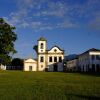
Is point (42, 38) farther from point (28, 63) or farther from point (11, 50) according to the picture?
point (11, 50)

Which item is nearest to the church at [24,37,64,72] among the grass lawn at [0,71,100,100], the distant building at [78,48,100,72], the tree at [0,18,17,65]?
the distant building at [78,48,100,72]

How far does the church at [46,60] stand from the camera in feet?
345

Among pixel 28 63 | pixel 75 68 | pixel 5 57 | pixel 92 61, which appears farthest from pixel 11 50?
pixel 75 68

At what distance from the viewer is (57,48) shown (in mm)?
107000

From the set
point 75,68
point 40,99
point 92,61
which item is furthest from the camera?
point 75,68

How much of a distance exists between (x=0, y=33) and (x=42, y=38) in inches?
1800

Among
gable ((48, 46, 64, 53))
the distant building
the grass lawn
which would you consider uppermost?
gable ((48, 46, 64, 53))

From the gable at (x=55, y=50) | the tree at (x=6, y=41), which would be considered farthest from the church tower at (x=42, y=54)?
the tree at (x=6, y=41)

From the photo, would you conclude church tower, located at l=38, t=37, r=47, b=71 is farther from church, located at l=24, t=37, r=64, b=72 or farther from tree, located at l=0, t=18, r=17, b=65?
tree, located at l=0, t=18, r=17, b=65

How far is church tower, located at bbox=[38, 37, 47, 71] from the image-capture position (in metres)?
105

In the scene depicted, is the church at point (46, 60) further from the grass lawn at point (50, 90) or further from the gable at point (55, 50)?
the grass lawn at point (50, 90)

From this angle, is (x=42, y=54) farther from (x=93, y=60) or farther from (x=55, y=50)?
(x=93, y=60)

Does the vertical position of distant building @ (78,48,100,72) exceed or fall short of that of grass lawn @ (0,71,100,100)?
it exceeds it

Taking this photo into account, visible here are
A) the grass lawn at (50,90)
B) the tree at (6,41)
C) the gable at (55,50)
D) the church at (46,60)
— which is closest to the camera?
the grass lawn at (50,90)
